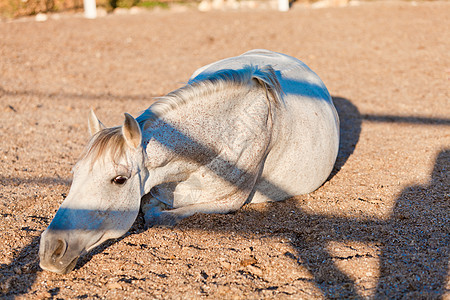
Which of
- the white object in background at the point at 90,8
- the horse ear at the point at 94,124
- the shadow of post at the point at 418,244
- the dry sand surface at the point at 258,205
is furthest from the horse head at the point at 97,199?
the white object in background at the point at 90,8

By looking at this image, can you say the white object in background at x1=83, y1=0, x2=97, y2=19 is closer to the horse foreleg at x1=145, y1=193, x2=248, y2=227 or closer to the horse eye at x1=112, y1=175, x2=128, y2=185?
the horse foreleg at x1=145, y1=193, x2=248, y2=227

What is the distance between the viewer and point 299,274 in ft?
8.43

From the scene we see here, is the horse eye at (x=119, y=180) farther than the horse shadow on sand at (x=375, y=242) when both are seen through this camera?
Yes

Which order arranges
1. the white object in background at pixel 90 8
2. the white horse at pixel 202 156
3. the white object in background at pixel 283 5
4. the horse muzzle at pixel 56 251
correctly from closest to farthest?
the horse muzzle at pixel 56 251 → the white horse at pixel 202 156 → the white object in background at pixel 90 8 → the white object in background at pixel 283 5

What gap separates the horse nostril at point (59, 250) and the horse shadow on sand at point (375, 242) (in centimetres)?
21

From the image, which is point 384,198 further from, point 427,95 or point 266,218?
point 427,95

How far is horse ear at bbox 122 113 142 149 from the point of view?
2.50 meters

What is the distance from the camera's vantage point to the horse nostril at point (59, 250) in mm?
2432

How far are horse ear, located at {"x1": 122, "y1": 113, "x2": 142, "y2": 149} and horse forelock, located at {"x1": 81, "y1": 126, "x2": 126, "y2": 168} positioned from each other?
5 cm

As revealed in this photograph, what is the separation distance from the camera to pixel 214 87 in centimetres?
298

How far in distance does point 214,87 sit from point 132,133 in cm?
70

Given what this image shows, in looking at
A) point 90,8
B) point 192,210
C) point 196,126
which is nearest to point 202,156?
point 196,126

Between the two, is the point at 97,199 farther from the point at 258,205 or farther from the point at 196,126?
the point at 258,205

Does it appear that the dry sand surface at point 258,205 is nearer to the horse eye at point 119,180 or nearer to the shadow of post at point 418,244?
the shadow of post at point 418,244
